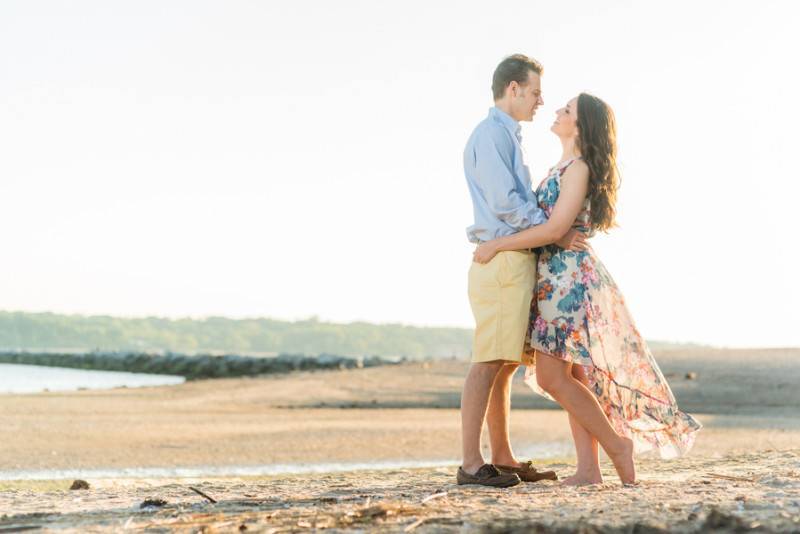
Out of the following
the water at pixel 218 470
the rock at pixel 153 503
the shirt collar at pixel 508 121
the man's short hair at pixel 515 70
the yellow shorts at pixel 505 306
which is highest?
the man's short hair at pixel 515 70

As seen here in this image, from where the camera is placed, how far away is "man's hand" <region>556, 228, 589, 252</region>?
532 cm

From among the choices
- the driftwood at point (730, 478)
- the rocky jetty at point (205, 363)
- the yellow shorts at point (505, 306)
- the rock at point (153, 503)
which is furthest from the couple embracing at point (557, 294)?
the rocky jetty at point (205, 363)

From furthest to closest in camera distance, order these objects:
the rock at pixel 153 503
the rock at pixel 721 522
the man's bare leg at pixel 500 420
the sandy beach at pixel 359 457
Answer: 1. the man's bare leg at pixel 500 420
2. the rock at pixel 153 503
3. the sandy beach at pixel 359 457
4. the rock at pixel 721 522

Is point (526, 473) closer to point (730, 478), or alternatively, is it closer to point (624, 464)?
point (624, 464)

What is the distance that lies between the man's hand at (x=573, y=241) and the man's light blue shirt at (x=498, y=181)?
149 millimetres

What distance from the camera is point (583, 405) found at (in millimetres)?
5348

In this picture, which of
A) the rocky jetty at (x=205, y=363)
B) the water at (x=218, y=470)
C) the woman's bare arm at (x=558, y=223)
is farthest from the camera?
the rocky jetty at (x=205, y=363)

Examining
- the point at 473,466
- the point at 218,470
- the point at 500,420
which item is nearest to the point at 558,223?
the point at 500,420

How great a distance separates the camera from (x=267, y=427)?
11.9 meters

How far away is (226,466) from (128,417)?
4.07 m

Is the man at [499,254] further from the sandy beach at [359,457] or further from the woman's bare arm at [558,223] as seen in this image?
the sandy beach at [359,457]

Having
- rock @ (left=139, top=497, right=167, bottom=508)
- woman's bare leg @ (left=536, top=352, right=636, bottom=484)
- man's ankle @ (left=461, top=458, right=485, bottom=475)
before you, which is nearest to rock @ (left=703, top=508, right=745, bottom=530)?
woman's bare leg @ (left=536, top=352, right=636, bottom=484)

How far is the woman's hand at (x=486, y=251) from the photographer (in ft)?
17.4

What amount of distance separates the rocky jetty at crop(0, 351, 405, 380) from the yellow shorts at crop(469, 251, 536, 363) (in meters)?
22.1
